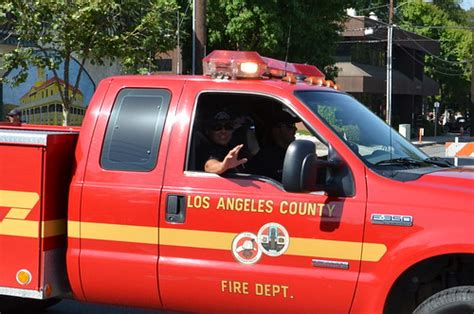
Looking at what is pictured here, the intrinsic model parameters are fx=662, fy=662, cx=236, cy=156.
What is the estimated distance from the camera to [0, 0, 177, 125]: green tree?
11799 millimetres

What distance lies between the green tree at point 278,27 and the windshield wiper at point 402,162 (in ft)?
65.2

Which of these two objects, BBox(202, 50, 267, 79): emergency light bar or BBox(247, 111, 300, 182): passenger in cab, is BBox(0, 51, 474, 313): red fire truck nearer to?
BBox(202, 50, 267, 79): emergency light bar

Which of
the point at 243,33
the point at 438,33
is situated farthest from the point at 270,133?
the point at 438,33

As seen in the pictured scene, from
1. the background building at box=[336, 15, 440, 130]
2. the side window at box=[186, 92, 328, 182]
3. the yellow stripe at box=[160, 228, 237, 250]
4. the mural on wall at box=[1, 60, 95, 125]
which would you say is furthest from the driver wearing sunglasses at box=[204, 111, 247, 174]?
the background building at box=[336, 15, 440, 130]

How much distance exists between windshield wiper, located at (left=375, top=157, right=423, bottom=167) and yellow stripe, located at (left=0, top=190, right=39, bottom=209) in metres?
2.25

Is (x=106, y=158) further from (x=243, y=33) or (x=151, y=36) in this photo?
(x=243, y=33)

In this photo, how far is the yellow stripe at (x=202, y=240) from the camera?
3.82m

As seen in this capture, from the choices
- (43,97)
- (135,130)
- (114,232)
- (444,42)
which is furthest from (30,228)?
(444,42)

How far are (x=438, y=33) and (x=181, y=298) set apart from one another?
209ft

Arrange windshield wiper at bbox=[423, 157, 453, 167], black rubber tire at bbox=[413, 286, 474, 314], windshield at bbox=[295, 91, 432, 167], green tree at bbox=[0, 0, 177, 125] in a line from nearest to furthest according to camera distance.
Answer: black rubber tire at bbox=[413, 286, 474, 314], windshield at bbox=[295, 91, 432, 167], windshield wiper at bbox=[423, 157, 453, 167], green tree at bbox=[0, 0, 177, 125]

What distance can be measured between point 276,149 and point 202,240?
3.74ft

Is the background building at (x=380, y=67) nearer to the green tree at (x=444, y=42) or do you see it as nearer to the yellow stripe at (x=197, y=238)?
the green tree at (x=444, y=42)

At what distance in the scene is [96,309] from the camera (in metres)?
6.09

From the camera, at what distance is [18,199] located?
441 centimetres
